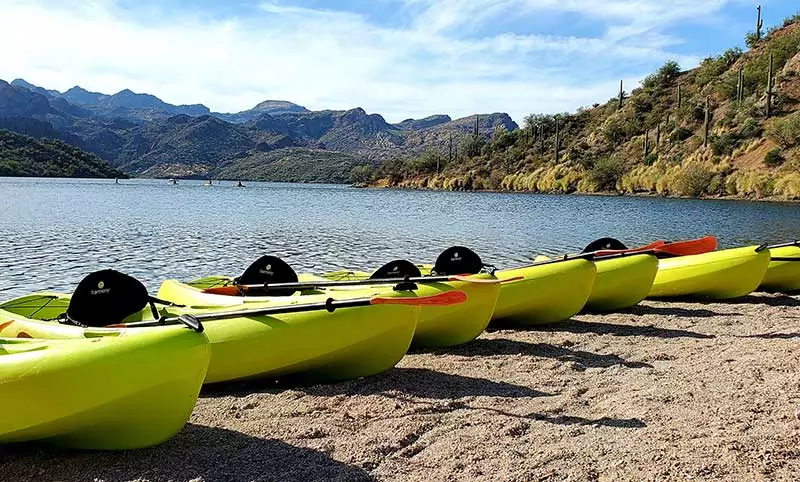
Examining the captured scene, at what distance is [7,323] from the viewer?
5938 millimetres

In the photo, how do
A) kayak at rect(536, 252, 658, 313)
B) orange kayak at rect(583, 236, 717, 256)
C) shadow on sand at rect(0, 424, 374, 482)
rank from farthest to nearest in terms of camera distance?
orange kayak at rect(583, 236, 717, 256) → kayak at rect(536, 252, 658, 313) → shadow on sand at rect(0, 424, 374, 482)

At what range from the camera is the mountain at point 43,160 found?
117250mm

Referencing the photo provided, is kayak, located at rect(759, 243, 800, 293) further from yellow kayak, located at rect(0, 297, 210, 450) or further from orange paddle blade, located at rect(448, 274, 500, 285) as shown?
yellow kayak, located at rect(0, 297, 210, 450)

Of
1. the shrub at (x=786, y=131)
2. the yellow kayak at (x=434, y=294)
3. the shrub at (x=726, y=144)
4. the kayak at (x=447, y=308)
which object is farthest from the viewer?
the shrub at (x=726, y=144)

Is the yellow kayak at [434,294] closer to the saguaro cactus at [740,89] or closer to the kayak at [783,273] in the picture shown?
the kayak at [783,273]

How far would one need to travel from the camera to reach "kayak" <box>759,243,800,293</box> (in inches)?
449

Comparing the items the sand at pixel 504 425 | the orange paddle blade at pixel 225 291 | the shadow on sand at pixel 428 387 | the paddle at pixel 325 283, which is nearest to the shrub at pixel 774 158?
the sand at pixel 504 425

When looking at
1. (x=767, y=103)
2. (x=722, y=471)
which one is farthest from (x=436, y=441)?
(x=767, y=103)

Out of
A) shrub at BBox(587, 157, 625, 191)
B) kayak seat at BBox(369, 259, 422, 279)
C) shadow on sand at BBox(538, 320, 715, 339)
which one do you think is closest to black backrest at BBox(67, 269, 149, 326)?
kayak seat at BBox(369, 259, 422, 279)

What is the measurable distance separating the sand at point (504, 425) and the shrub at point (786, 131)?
47594 millimetres

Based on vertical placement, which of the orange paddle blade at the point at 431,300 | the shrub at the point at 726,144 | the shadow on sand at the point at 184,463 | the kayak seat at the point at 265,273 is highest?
the shrub at the point at 726,144

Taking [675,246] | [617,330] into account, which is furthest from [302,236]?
[617,330]

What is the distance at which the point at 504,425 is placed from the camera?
4875 millimetres

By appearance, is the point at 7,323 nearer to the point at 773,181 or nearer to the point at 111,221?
the point at 111,221
